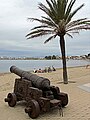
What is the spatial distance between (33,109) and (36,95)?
1.51 ft

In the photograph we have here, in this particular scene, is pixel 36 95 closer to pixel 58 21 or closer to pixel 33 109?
pixel 33 109

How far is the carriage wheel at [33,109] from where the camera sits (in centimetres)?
704

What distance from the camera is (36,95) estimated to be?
739 centimetres

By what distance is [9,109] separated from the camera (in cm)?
831

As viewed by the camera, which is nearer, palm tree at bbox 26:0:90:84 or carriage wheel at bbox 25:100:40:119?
carriage wheel at bbox 25:100:40:119

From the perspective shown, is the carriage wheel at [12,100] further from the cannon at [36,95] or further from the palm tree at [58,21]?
the palm tree at [58,21]

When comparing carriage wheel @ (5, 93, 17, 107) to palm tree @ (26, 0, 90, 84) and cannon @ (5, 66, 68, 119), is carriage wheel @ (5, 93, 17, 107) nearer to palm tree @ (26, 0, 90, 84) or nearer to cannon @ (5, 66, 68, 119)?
cannon @ (5, 66, 68, 119)

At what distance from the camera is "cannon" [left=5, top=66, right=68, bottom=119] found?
711 cm

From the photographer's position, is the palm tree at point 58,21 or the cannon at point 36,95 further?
the palm tree at point 58,21

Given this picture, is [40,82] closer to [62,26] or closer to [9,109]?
[9,109]

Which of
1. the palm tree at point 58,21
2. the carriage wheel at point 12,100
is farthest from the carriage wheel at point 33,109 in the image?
the palm tree at point 58,21

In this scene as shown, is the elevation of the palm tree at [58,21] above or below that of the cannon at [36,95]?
above

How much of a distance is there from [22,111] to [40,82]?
45.3 inches

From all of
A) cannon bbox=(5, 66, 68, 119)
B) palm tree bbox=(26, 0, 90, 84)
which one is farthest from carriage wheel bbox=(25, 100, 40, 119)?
palm tree bbox=(26, 0, 90, 84)
